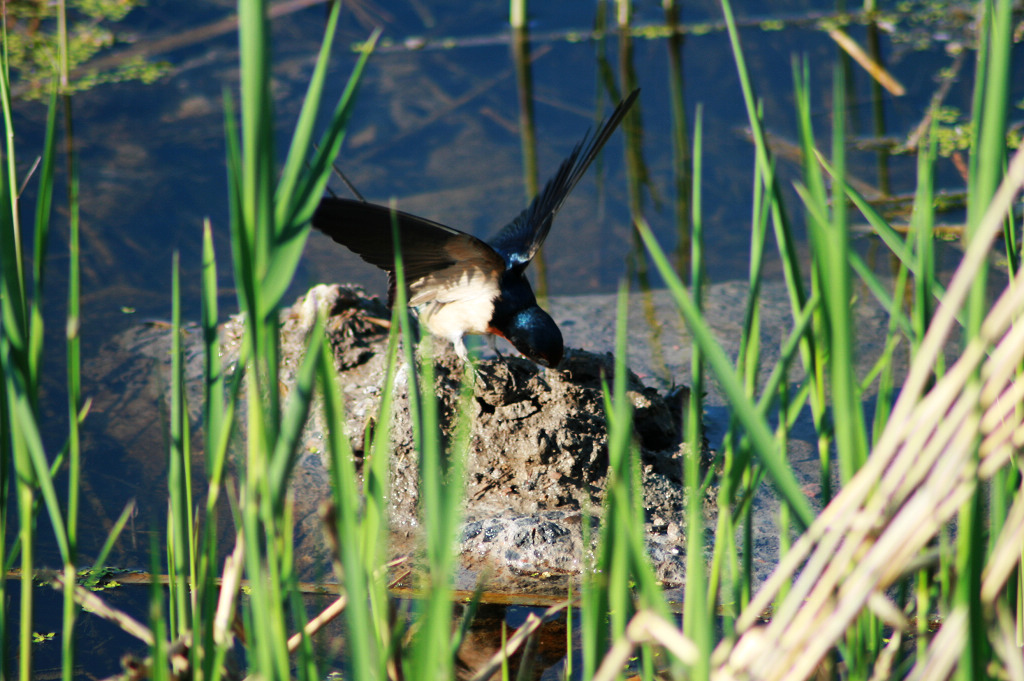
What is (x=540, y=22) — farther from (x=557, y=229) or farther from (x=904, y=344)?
(x=904, y=344)

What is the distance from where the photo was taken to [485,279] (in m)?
2.73

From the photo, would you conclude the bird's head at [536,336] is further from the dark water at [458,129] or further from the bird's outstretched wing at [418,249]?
the dark water at [458,129]

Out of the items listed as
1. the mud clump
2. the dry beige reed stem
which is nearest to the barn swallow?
the mud clump

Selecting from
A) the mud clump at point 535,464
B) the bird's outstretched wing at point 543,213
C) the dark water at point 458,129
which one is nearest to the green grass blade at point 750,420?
the mud clump at point 535,464

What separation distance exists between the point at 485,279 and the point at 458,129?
2.52 meters

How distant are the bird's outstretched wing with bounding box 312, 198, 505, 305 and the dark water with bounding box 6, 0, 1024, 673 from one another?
1028 mm

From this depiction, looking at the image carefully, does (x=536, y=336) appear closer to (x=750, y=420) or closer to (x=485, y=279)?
(x=485, y=279)

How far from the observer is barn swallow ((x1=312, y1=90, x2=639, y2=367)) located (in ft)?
8.06

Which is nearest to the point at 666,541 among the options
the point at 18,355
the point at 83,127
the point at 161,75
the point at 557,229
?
the point at 18,355

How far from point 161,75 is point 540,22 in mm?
2369

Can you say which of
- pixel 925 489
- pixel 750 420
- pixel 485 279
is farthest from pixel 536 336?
pixel 925 489

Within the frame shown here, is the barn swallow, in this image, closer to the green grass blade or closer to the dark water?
the dark water

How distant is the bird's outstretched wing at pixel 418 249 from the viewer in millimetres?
1893

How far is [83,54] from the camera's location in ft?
17.9
